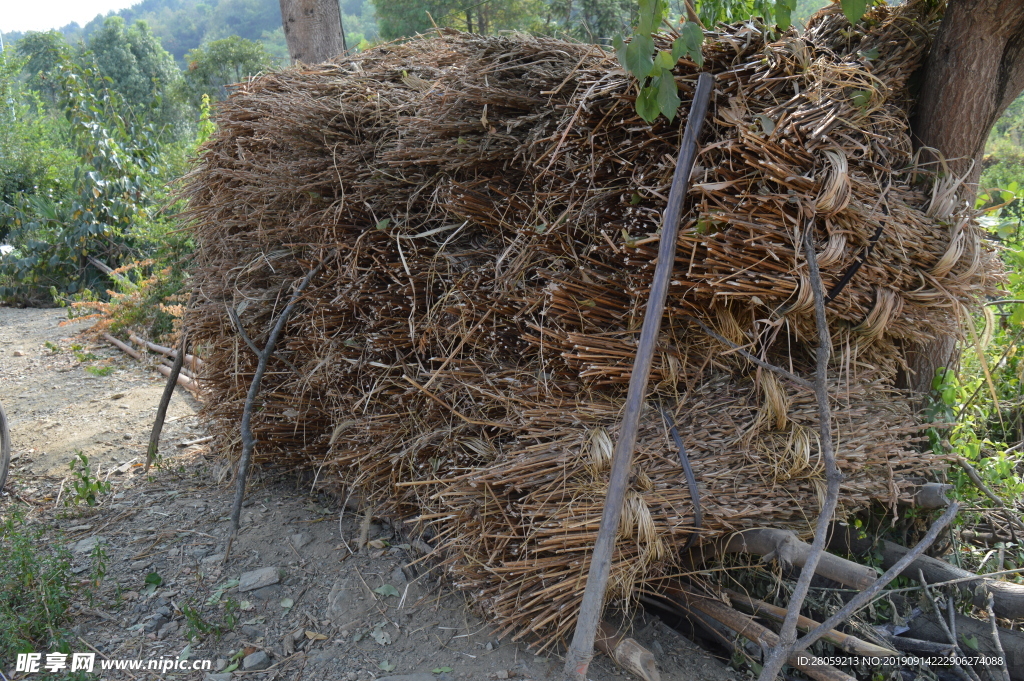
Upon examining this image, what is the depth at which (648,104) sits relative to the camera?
6.30 feet

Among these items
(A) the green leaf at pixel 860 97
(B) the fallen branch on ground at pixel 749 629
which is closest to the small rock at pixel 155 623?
(B) the fallen branch on ground at pixel 749 629

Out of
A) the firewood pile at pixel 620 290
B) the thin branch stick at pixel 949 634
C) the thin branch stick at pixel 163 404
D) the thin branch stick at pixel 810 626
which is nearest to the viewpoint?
the firewood pile at pixel 620 290

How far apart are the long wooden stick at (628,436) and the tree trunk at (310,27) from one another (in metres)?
4.50

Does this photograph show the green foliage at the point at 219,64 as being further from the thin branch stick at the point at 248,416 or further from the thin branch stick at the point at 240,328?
the thin branch stick at the point at 248,416

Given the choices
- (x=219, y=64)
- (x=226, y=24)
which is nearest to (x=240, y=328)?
(x=219, y=64)

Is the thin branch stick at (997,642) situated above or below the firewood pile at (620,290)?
below

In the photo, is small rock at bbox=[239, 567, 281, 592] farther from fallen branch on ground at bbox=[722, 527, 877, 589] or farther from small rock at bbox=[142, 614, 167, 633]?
fallen branch on ground at bbox=[722, 527, 877, 589]

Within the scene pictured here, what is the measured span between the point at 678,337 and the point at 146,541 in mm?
2888

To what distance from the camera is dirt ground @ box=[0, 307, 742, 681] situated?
2451mm

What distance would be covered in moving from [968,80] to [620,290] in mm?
1488

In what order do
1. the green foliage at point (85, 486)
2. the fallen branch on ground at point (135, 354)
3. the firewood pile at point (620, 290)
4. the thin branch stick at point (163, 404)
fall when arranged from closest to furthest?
1. the firewood pile at point (620, 290)
2. the green foliage at point (85, 486)
3. the thin branch stick at point (163, 404)
4. the fallen branch on ground at point (135, 354)

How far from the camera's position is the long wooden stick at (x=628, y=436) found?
1909 mm

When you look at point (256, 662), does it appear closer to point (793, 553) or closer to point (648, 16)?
point (793, 553)

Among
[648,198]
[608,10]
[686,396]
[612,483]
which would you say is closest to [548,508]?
[612,483]
